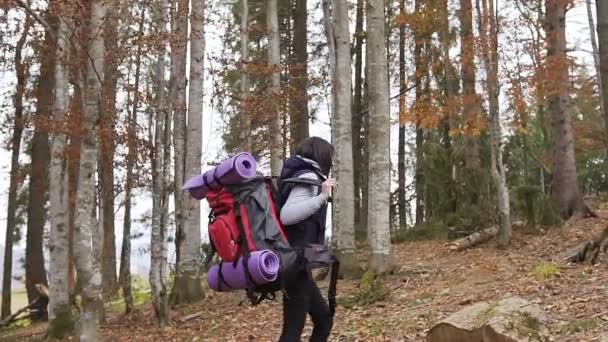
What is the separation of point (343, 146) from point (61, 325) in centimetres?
595

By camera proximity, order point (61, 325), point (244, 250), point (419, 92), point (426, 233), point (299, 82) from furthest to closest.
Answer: point (419, 92) < point (299, 82) < point (426, 233) < point (61, 325) < point (244, 250)

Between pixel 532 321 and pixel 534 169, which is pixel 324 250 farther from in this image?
pixel 534 169

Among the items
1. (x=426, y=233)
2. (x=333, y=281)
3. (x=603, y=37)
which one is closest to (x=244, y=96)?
(x=426, y=233)

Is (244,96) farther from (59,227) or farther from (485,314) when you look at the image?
(485,314)

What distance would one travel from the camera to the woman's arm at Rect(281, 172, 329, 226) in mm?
3854

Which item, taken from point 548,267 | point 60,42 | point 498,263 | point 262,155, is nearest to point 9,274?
point 262,155

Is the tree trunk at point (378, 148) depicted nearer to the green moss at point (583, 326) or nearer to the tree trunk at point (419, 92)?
the green moss at point (583, 326)

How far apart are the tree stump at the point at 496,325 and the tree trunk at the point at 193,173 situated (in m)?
6.88

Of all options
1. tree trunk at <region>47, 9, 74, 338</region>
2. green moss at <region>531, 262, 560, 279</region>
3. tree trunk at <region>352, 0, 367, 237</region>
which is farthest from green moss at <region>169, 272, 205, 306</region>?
tree trunk at <region>352, 0, 367, 237</region>

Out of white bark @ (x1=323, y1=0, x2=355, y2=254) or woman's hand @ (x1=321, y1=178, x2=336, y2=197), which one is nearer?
woman's hand @ (x1=321, y1=178, x2=336, y2=197)

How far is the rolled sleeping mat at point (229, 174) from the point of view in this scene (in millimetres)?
3885

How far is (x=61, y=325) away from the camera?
1149 cm

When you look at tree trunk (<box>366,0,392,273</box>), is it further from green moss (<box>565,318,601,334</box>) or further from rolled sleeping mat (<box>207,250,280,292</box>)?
rolled sleeping mat (<box>207,250,280,292</box>)

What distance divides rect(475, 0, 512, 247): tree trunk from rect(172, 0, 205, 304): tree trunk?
5.00m
